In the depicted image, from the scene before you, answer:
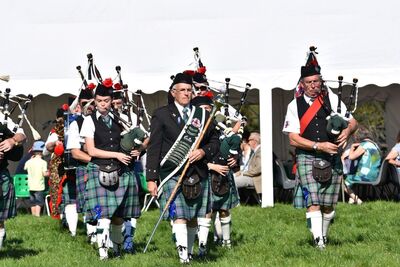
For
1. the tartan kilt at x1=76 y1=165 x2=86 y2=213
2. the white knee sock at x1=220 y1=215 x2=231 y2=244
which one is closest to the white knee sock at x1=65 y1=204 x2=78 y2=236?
the tartan kilt at x1=76 y1=165 x2=86 y2=213

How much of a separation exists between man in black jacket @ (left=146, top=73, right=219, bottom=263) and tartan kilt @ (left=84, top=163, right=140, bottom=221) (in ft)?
1.65

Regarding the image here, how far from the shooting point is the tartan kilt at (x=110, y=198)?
27.4 ft

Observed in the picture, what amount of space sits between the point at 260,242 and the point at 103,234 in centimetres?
177

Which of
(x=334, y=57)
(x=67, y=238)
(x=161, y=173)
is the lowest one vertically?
(x=67, y=238)

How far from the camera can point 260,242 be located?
9.48m

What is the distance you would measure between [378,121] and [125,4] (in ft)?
13.8

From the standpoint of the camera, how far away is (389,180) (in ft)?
45.7

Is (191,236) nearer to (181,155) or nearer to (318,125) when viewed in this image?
(181,155)

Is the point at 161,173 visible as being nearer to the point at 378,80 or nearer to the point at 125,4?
the point at 378,80

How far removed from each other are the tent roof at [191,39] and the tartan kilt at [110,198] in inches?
204

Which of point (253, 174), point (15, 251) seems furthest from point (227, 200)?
point (253, 174)

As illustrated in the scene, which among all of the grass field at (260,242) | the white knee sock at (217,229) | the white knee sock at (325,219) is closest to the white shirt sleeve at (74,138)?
the grass field at (260,242)

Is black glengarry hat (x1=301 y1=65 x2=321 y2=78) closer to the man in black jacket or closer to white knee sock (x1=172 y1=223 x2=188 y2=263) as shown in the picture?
the man in black jacket

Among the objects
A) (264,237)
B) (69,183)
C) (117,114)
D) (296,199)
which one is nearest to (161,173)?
(117,114)
